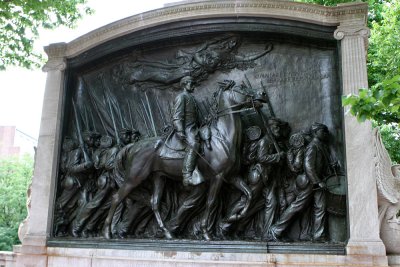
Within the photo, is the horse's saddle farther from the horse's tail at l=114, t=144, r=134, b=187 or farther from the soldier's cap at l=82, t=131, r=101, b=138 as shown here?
the soldier's cap at l=82, t=131, r=101, b=138

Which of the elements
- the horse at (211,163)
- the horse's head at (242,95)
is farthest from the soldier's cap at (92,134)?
the horse's head at (242,95)

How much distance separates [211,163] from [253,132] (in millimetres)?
1112

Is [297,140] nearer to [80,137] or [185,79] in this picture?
[185,79]

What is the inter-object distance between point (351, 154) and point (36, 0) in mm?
9804

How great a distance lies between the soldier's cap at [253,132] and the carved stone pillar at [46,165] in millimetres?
4763

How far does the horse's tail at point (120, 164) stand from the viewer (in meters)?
10.4

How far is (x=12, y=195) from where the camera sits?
30.6m

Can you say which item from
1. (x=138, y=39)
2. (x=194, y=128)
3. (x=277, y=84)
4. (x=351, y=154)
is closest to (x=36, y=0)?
(x=138, y=39)

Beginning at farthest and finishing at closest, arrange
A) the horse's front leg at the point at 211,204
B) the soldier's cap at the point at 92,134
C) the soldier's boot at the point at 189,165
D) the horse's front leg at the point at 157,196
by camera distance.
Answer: the soldier's cap at the point at 92,134 < the horse's front leg at the point at 157,196 < the horse's front leg at the point at 211,204 < the soldier's boot at the point at 189,165

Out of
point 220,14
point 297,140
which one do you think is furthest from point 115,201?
point 220,14

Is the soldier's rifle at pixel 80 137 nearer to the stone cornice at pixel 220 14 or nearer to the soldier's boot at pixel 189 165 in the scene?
the stone cornice at pixel 220 14

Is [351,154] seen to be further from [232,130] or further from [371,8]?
[371,8]

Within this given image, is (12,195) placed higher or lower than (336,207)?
higher

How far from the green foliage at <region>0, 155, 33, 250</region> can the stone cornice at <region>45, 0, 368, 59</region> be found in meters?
17.0
